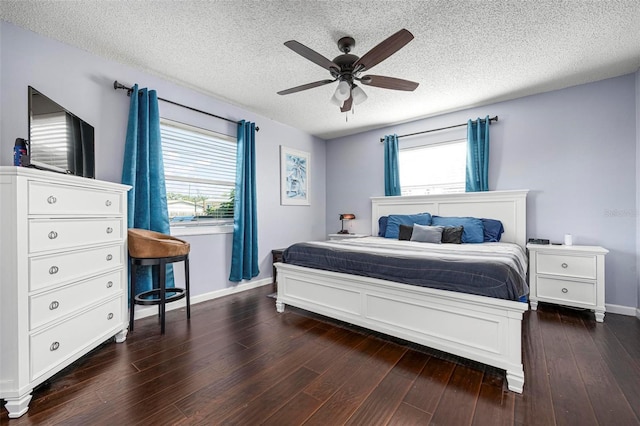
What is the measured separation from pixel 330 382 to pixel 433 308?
3.01ft

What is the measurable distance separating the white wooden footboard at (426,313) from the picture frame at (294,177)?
2.00 meters

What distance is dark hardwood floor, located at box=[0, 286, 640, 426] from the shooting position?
1444mm

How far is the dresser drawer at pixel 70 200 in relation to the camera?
62.5 inches

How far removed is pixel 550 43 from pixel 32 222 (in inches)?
162

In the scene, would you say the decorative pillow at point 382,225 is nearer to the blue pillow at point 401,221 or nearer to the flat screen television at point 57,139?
the blue pillow at point 401,221

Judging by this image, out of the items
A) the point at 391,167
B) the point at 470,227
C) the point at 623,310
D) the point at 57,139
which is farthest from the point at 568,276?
the point at 57,139

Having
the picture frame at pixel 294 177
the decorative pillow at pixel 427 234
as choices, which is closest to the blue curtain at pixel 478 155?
the decorative pillow at pixel 427 234

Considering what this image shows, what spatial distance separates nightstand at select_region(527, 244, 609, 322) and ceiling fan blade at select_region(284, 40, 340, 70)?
296 cm

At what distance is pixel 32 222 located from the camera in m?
1.56

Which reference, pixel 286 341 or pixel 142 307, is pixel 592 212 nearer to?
pixel 286 341

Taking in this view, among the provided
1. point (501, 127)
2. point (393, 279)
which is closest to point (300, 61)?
point (393, 279)

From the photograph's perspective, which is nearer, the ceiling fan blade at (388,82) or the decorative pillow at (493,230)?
the ceiling fan blade at (388,82)

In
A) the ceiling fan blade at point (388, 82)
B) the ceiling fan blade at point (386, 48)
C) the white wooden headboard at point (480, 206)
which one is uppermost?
the ceiling fan blade at point (386, 48)

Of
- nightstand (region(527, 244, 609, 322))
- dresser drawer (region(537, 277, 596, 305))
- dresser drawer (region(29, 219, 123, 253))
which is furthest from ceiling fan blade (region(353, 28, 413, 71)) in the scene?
dresser drawer (region(537, 277, 596, 305))
